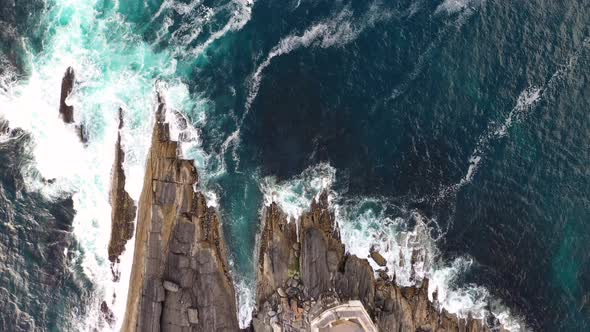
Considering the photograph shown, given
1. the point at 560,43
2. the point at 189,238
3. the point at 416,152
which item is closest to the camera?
the point at 189,238

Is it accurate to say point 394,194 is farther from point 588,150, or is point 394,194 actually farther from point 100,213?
point 100,213

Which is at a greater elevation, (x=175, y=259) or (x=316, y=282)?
(x=175, y=259)

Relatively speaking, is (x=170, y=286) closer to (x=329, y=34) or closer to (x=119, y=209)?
(x=119, y=209)

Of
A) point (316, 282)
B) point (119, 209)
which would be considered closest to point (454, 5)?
point (316, 282)

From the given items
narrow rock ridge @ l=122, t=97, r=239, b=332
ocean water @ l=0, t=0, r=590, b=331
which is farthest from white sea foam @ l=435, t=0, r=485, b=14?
narrow rock ridge @ l=122, t=97, r=239, b=332

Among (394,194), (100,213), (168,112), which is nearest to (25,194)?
(100,213)
